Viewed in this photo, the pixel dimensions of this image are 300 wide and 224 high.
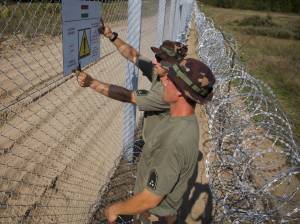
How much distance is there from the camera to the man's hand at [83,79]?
2.98 meters

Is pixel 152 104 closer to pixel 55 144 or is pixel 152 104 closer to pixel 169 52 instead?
pixel 169 52

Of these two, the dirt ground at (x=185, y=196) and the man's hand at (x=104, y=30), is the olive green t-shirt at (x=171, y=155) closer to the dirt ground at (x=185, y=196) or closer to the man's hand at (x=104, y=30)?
the man's hand at (x=104, y=30)

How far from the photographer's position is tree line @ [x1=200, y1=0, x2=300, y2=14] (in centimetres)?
5138

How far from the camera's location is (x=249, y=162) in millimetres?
4496

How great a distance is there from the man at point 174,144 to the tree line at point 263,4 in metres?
52.8

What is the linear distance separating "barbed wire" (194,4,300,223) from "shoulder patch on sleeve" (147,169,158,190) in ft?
5.13

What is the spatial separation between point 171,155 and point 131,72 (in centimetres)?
257

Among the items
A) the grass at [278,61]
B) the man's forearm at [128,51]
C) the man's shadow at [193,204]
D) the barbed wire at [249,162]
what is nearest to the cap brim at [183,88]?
the barbed wire at [249,162]

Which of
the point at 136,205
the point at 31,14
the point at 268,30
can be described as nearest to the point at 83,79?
the point at 31,14

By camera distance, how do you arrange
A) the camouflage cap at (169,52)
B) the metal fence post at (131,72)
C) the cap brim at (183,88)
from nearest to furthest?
the cap brim at (183,88)
the camouflage cap at (169,52)
the metal fence post at (131,72)

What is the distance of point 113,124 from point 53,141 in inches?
49.5

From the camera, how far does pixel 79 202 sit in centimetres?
464

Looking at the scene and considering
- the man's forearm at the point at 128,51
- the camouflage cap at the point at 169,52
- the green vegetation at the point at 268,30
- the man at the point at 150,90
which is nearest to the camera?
the man at the point at 150,90

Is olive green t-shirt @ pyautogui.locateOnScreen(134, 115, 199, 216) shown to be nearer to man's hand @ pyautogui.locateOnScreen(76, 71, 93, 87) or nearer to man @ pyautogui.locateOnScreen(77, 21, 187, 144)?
man's hand @ pyautogui.locateOnScreen(76, 71, 93, 87)
